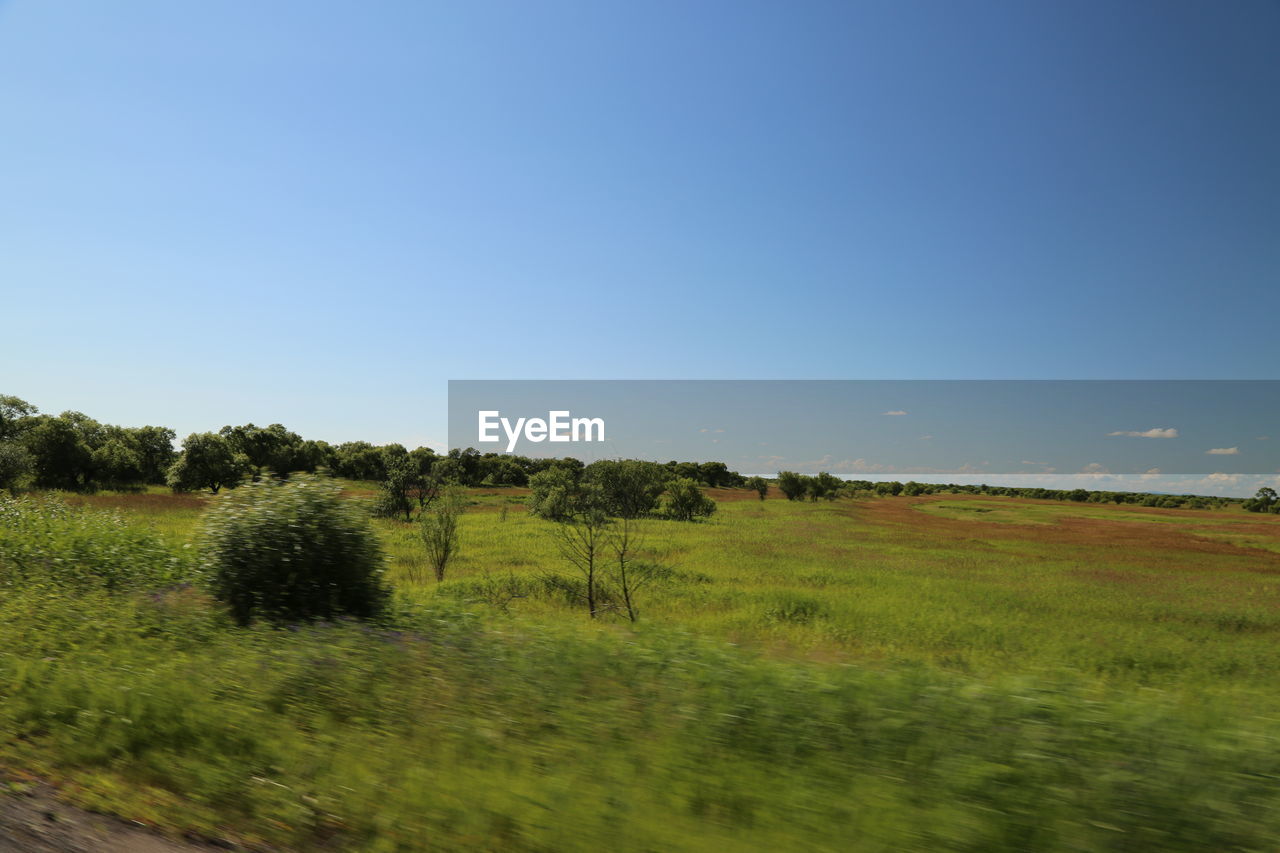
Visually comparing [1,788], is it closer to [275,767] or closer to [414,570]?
[275,767]

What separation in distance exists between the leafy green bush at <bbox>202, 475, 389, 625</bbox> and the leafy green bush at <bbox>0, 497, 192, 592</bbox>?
6.48 feet

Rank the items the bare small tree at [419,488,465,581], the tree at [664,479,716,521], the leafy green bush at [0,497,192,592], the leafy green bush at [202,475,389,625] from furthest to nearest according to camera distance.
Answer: the tree at [664,479,716,521] < the bare small tree at [419,488,465,581] < the leafy green bush at [0,497,192,592] < the leafy green bush at [202,475,389,625]

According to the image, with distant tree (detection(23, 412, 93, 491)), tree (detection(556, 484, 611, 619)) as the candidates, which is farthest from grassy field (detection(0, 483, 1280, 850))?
distant tree (detection(23, 412, 93, 491))

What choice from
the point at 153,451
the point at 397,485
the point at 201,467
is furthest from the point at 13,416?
the point at 397,485

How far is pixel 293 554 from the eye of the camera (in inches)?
427

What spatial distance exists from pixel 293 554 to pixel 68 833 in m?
7.49

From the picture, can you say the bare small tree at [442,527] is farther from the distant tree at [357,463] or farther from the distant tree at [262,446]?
the distant tree at [357,463]

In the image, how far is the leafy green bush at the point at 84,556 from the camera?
11164 millimetres

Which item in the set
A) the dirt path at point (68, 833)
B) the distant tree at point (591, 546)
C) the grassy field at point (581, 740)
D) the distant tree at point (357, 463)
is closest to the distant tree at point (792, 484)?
the distant tree at point (357, 463)

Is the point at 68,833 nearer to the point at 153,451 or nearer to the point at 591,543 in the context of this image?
the point at 591,543

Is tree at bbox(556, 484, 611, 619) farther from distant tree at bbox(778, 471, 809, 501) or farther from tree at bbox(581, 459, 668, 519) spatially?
distant tree at bbox(778, 471, 809, 501)

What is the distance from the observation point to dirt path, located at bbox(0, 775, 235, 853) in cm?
366

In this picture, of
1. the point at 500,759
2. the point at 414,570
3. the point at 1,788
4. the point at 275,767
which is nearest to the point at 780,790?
the point at 500,759

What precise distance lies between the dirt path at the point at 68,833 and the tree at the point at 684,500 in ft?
208
